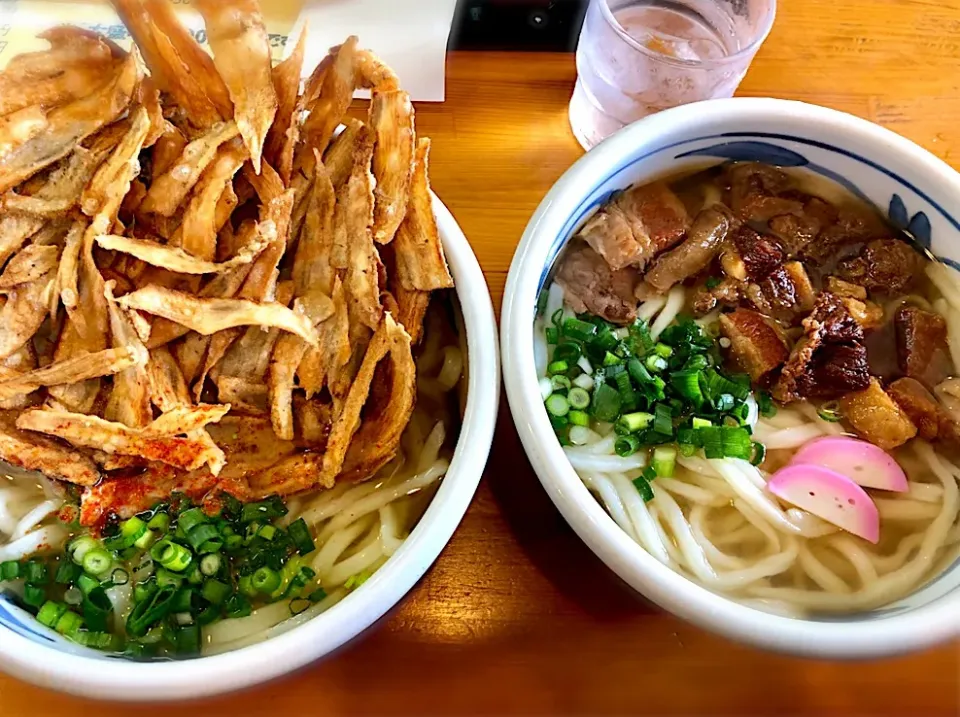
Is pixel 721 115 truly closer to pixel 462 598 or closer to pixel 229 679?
pixel 462 598

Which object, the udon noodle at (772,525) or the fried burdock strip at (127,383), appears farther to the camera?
the udon noodle at (772,525)

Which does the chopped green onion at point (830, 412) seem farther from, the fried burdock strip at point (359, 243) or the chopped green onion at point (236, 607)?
the chopped green onion at point (236, 607)

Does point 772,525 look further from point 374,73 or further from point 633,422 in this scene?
point 374,73

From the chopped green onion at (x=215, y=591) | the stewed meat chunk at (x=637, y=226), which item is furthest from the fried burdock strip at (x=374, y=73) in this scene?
the chopped green onion at (x=215, y=591)

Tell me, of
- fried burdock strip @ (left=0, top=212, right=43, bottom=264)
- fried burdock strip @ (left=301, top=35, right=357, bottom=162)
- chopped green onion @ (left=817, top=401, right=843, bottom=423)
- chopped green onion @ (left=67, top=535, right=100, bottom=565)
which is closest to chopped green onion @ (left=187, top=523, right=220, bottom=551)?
chopped green onion @ (left=67, top=535, right=100, bottom=565)

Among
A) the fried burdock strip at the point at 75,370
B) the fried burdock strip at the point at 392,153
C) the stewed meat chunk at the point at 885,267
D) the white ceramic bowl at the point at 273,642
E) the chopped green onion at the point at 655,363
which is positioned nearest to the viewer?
the white ceramic bowl at the point at 273,642

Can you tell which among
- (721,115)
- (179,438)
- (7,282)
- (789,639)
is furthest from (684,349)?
(7,282)

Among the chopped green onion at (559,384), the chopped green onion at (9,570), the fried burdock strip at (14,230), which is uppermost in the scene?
the fried burdock strip at (14,230)
